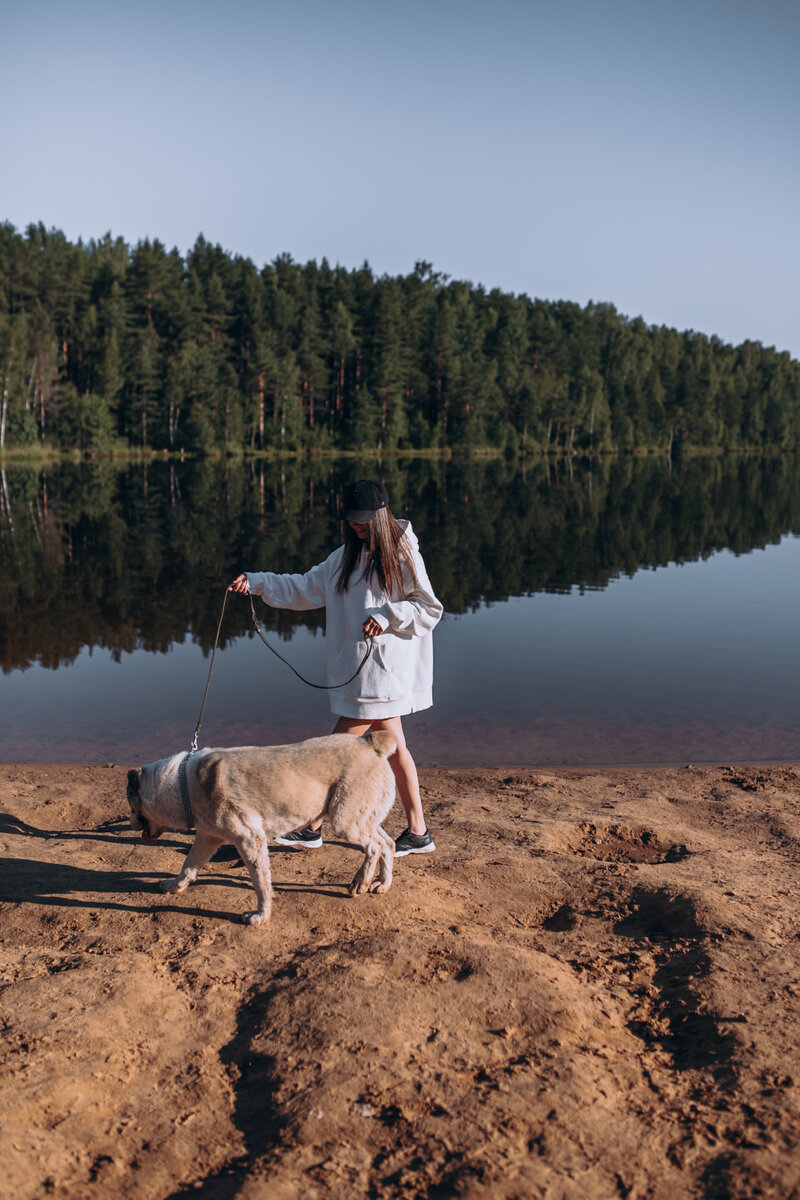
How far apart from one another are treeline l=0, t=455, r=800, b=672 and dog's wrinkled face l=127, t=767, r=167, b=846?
8.37 metres

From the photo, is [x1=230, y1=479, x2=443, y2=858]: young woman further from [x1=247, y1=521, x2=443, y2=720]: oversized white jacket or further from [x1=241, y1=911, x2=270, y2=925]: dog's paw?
[x1=241, y1=911, x2=270, y2=925]: dog's paw

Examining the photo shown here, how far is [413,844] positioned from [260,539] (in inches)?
863

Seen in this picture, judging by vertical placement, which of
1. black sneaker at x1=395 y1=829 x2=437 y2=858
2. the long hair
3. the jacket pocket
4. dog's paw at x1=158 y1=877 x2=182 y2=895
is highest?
the long hair

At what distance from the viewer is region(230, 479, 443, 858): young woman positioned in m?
5.96

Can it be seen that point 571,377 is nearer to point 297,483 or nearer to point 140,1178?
point 297,483

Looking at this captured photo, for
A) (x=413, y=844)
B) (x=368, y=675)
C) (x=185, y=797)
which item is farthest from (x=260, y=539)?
(x=185, y=797)

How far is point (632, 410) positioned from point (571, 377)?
14.2m

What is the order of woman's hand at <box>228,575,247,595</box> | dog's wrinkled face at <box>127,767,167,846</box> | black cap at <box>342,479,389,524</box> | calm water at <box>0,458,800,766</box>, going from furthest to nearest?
calm water at <box>0,458,800,766</box>
woman's hand at <box>228,575,247,595</box>
black cap at <box>342,479,389,524</box>
dog's wrinkled face at <box>127,767,167,846</box>

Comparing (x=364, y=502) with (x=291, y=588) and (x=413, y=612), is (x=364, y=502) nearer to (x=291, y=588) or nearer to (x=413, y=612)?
(x=413, y=612)

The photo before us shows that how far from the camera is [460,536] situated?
29.3 meters

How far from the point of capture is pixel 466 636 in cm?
1612

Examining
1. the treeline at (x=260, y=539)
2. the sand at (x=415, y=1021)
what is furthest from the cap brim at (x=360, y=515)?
the treeline at (x=260, y=539)

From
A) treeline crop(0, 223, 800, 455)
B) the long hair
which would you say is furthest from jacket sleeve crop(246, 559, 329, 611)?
treeline crop(0, 223, 800, 455)

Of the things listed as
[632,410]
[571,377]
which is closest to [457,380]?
[571,377]
